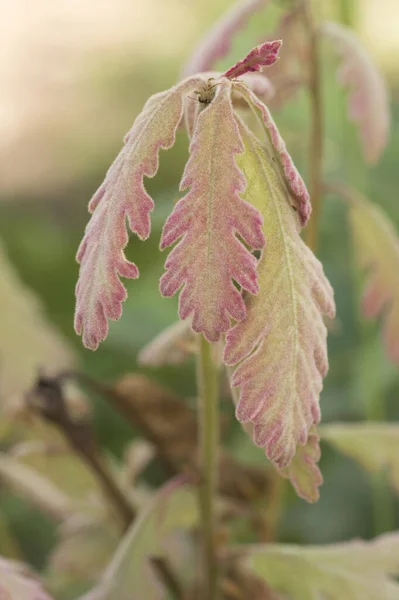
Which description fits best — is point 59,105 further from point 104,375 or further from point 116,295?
point 116,295

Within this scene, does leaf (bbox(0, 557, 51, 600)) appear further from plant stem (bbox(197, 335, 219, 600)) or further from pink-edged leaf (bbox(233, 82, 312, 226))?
pink-edged leaf (bbox(233, 82, 312, 226))

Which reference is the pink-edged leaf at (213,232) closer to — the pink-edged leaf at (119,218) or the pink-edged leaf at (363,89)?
the pink-edged leaf at (119,218)

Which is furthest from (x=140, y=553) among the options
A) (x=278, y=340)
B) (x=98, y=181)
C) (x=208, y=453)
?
(x=98, y=181)

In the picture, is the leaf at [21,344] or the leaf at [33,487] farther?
the leaf at [21,344]

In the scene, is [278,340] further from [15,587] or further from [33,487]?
[33,487]

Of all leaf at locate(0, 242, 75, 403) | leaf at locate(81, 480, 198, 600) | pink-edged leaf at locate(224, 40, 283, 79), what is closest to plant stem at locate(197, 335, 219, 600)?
leaf at locate(81, 480, 198, 600)

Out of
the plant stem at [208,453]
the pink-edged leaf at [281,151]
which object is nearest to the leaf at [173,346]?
the plant stem at [208,453]
